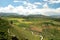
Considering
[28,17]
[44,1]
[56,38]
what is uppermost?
[44,1]

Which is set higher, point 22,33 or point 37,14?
point 37,14

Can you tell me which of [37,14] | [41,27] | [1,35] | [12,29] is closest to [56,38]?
[41,27]

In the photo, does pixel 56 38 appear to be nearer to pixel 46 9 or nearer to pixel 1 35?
pixel 46 9

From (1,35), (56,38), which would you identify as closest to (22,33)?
(1,35)

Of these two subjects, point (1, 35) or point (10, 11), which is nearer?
point (1, 35)

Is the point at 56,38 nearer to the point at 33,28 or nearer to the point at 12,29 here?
the point at 33,28

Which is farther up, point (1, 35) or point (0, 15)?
point (0, 15)
